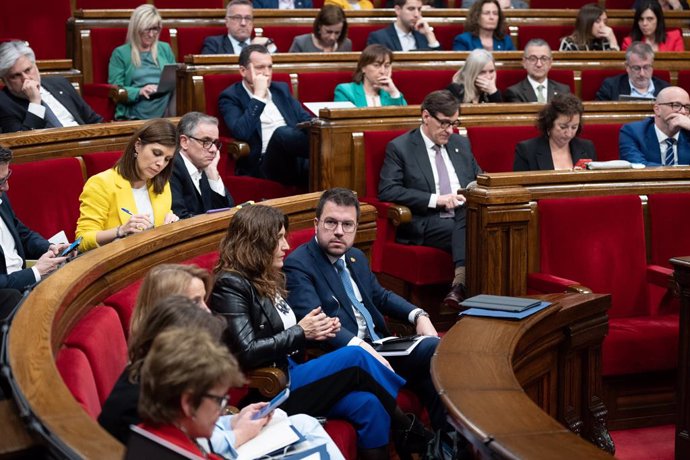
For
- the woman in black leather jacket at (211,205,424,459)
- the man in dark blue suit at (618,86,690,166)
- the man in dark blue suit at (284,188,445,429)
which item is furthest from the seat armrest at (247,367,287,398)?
the man in dark blue suit at (618,86,690,166)

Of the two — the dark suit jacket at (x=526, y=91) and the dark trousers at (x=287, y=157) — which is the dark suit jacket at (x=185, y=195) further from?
the dark suit jacket at (x=526, y=91)

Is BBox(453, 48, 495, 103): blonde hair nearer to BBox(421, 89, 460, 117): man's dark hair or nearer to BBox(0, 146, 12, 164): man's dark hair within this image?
BBox(421, 89, 460, 117): man's dark hair

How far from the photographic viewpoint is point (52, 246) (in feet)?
7.15

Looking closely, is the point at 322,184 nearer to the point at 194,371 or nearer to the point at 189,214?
the point at 189,214

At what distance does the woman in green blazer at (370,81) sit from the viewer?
3461 mm

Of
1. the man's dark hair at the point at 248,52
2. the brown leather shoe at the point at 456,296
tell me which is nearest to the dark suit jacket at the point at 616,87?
the man's dark hair at the point at 248,52

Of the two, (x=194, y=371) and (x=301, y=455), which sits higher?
(x=194, y=371)

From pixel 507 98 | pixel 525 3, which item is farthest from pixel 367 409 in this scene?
pixel 525 3

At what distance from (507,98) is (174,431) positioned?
110 inches

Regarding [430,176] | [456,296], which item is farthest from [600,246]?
Answer: [430,176]

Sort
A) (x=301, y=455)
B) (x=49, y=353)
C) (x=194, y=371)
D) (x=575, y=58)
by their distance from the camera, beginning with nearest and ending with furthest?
(x=194, y=371), (x=49, y=353), (x=301, y=455), (x=575, y=58)

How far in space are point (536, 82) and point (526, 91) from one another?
7 centimetres

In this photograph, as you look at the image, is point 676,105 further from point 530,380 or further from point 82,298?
point 82,298

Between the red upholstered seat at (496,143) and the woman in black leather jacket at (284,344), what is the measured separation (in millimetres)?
1377
